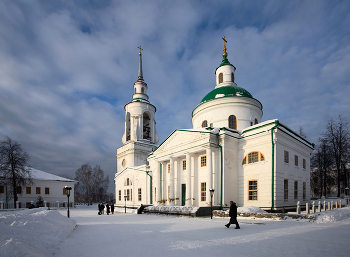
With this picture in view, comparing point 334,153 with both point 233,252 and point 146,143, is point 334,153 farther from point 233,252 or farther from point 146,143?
point 233,252

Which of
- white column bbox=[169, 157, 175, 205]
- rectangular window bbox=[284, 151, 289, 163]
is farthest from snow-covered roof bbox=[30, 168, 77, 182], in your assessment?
rectangular window bbox=[284, 151, 289, 163]

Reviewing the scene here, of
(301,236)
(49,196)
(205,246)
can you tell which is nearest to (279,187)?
(301,236)

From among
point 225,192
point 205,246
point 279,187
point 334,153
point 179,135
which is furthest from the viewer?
point 334,153

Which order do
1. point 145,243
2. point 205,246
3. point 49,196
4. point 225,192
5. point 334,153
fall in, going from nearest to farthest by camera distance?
point 205,246 < point 145,243 < point 225,192 < point 334,153 < point 49,196

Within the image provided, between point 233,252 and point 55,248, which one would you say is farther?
point 55,248

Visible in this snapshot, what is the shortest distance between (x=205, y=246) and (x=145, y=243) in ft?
7.03

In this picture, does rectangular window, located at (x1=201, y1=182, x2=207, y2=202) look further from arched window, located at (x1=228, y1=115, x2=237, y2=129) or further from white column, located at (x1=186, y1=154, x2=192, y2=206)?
arched window, located at (x1=228, y1=115, x2=237, y2=129)

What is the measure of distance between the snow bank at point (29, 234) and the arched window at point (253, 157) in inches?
620

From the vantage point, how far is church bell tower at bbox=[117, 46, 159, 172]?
40.8 meters

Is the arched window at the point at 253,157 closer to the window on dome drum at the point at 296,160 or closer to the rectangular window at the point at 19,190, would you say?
the window on dome drum at the point at 296,160

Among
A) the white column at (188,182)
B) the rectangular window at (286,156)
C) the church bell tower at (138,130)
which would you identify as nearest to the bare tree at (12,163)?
the church bell tower at (138,130)

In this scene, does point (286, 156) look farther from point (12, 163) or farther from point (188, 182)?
point (12, 163)

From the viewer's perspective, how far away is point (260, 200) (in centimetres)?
1856

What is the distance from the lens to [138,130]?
41844 millimetres
